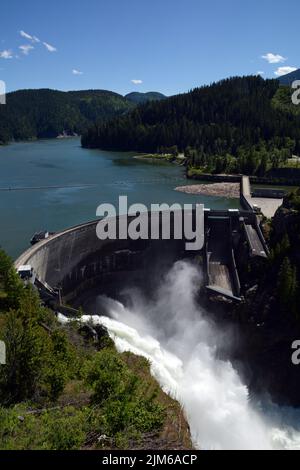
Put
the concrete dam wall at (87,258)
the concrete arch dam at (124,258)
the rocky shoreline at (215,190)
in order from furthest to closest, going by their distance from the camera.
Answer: the rocky shoreline at (215,190) < the concrete arch dam at (124,258) < the concrete dam wall at (87,258)

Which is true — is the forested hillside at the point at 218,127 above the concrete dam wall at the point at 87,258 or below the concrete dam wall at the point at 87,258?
above

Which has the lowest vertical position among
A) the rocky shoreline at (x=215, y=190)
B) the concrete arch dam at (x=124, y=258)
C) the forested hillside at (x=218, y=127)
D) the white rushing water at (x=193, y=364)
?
the white rushing water at (x=193, y=364)

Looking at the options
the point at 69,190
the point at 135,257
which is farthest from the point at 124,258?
the point at 69,190

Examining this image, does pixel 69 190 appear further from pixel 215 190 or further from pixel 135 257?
pixel 135 257

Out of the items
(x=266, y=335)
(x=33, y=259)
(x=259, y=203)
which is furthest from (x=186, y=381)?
(x=259, y=203)

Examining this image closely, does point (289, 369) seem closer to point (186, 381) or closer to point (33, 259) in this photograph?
point (186, 381)

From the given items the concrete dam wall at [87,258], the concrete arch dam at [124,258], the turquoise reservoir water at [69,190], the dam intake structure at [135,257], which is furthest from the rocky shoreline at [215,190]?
the concrete dam wall at [87,258]

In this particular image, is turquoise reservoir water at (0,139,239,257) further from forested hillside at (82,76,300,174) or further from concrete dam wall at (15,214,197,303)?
forested hillside at (82,76,300,174)

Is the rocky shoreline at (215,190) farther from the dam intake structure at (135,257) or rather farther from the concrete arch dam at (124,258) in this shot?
the concrete arch dam at (124,258)
